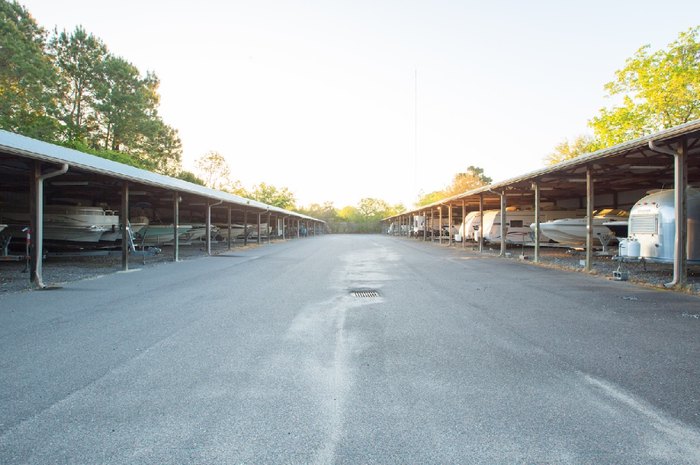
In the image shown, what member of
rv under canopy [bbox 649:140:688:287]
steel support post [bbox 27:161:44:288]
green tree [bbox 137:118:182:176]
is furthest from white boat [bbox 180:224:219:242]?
rv under canopy [bbox 649:140:688:287]

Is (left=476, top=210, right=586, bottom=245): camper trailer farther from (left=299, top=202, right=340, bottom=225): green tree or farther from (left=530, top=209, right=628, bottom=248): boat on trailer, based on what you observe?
(left=299, top=202, right=340, bottom=225): green tree

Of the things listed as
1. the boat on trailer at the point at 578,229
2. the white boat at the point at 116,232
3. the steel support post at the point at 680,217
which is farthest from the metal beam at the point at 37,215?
the boat on trailer at the point at 578,229

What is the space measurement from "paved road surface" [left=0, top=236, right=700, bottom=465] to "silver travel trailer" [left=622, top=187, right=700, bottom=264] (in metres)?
3.79

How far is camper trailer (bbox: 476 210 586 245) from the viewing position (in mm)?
20000

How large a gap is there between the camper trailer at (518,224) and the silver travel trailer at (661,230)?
9.91 m

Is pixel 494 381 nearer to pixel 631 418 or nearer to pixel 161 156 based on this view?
pixel 631 418

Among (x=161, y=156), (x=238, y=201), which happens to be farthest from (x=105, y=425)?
(x=161, y=156)

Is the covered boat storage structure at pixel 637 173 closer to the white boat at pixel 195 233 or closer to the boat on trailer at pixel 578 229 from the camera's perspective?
the boat on trailer at pixel 578 229

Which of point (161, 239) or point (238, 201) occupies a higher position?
point (238, 201)

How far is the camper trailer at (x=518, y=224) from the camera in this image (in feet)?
65.6

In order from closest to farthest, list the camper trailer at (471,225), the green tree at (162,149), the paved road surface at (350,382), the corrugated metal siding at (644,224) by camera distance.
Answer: the paved road surface at (350,382), the corrugated metal siding at (644,224), the camper trailer at (471,225), the green tree at (162,149)

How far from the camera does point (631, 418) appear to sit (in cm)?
245

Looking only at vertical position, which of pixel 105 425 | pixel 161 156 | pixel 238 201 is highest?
pixel 161 156

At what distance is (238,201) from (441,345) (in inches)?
701
